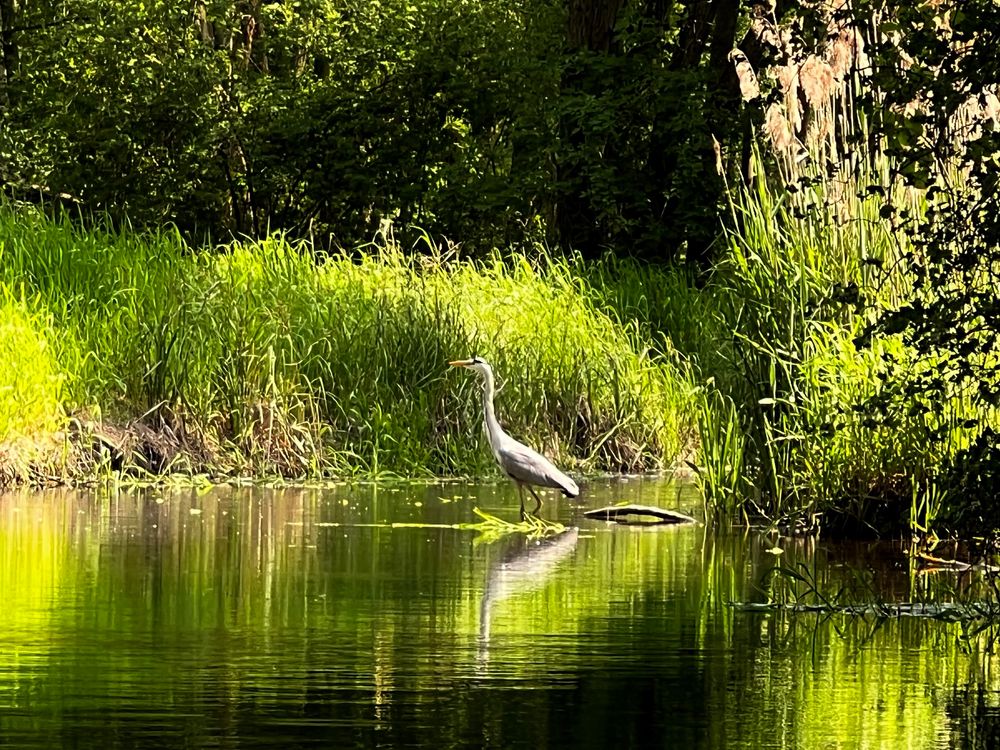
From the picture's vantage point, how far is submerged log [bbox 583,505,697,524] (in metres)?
12.0

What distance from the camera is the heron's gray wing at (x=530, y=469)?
41.2ft

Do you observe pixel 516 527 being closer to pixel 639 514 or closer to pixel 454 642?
pixel 639 514

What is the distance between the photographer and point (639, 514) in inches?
484

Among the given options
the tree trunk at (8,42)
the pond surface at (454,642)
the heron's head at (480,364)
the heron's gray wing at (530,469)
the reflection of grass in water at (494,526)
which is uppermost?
the tree trunk at (8,42)

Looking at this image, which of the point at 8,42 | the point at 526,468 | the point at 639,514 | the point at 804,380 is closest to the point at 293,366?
the point at 526,468

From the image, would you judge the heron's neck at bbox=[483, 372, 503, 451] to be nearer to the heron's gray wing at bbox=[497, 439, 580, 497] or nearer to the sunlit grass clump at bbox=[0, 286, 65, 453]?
the heron's gray wing at bbox=[497, 439, 580, 497]

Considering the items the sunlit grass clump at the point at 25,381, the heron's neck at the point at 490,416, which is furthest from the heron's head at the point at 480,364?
the sunlit grass clump at the point at 25,381

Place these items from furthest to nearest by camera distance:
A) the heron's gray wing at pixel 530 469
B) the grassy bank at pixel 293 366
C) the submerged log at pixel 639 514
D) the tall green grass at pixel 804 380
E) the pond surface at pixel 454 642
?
the grassy bank at pixel 293 366 < the heron's gray wing at pixel 530 469 < the submerged log at pixel 639 514 < the tall green grass at pixel 804 380 < the pond surface at pixel 454 642

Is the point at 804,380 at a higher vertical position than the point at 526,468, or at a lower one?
higher

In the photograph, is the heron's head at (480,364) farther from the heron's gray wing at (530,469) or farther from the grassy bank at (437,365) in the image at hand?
the grassy bank at (437,365)

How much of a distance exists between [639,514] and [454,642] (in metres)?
5.01

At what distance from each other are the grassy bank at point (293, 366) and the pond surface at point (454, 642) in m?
2.64

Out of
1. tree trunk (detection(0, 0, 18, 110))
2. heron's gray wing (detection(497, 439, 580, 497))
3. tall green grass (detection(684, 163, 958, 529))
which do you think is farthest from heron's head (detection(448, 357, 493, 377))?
tree trunk (detection(0, 0, 18, 110))

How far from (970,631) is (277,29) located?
80.3 ft
